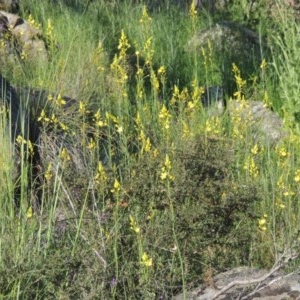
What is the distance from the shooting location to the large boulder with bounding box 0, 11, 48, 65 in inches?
271

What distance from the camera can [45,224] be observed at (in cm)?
416

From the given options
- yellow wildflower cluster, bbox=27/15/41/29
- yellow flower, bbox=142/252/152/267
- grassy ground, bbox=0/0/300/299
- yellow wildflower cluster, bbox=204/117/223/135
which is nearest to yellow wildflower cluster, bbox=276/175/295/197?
grassy ground, bbox=0/0/300/299

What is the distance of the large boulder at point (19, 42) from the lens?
6875 millimetres

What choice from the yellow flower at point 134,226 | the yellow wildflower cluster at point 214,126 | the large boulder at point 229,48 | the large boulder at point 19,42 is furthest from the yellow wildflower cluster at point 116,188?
the large boulder at point 229,48

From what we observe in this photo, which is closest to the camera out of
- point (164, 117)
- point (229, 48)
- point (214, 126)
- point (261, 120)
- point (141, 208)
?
point (141, 208)

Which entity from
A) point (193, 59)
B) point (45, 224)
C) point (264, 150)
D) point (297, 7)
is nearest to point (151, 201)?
point (45, 224)

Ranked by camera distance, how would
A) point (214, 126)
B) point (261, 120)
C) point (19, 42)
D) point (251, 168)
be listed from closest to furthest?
1. point (251, 168)
2. point (214, 126)
3. point (261, 120)
4. point (19, 42)

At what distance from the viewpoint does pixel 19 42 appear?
7.32 m

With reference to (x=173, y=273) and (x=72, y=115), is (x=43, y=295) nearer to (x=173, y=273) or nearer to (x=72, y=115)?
(x=173, y=273)

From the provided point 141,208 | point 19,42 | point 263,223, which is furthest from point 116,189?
point 19,42

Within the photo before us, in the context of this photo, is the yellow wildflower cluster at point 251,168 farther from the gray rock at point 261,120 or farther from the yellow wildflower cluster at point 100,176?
the yellow wildflower cluster at point 100,176

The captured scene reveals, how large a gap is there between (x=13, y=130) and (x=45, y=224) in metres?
1.08

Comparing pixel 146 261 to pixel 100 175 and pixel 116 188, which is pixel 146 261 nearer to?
pixel 116 188

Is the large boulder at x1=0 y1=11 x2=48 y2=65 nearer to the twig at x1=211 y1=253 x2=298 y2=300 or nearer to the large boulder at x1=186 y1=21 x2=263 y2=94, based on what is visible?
the large boulder at x1=186 y1=21 x2=263 y2=94
